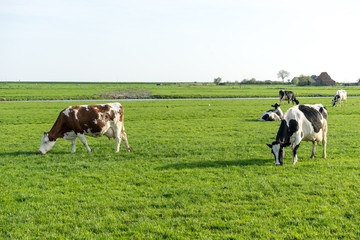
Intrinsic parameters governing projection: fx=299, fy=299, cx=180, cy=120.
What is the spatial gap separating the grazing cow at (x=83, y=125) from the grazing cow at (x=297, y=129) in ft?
23.1

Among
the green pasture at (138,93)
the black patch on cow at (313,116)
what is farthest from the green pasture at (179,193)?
the green pasture at (138,93)

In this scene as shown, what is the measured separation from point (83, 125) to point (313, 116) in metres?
10.3

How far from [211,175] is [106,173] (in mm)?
3805

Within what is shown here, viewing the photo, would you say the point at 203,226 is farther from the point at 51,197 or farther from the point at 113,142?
the point at 113,142

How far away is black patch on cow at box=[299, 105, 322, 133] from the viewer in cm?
1223

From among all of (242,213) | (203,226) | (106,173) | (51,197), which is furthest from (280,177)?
(51,197)

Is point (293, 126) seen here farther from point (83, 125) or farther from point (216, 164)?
point (83, 125)

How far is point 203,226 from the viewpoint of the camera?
6.73m

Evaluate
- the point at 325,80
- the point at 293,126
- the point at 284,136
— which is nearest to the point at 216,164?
the point at 284,136

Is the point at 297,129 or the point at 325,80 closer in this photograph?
the point at 297,129

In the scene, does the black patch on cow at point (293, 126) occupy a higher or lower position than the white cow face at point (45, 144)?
higher

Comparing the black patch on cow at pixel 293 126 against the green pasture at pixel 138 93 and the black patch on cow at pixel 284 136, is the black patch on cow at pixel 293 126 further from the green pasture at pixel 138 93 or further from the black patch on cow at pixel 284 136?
the green pasture at pixel 138 93

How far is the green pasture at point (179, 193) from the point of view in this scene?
6.61 meters

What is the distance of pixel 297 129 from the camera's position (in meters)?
11.7
